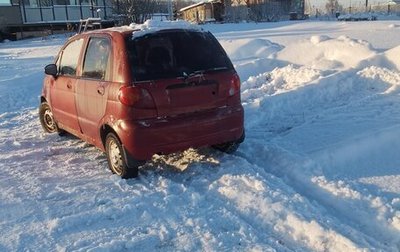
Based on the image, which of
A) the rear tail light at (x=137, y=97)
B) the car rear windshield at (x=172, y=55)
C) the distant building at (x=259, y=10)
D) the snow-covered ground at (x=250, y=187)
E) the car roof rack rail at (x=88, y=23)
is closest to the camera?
the snow-covered ground at (x=250, y=187)

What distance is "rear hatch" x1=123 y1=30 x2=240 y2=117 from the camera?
546 cm

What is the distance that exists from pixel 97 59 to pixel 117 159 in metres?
1.35

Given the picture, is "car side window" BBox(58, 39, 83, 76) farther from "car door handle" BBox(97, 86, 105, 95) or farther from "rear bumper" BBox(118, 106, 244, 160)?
"rear bumper" BBox(118, 106, 244, 160)

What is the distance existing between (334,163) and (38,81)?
476 inches

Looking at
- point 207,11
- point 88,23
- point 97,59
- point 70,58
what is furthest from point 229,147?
point 207,11

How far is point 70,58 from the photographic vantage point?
718 centimetres

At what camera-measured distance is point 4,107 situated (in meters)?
12.0

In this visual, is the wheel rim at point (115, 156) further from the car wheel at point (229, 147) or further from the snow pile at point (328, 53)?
the snow pile at point (328, 53)

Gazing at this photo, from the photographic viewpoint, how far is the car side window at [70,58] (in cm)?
692

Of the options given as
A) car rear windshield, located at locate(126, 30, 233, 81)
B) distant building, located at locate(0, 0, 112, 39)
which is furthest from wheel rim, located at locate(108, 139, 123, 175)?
distant building, located at locate(0, 0, 112, 39)

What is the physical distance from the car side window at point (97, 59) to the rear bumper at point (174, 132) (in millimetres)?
836

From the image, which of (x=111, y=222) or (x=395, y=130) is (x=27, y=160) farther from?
(x=395, y=130)

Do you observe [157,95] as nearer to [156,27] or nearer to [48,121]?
[156,27]

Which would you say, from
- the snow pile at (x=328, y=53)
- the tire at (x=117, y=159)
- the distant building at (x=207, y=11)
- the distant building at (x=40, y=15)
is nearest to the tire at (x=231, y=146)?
the tire at (x=117, y=159)
